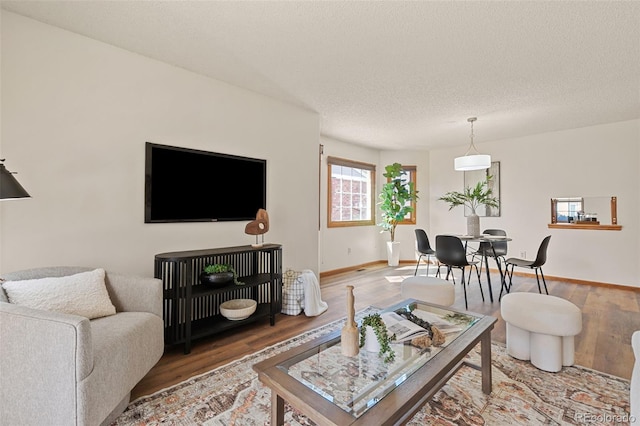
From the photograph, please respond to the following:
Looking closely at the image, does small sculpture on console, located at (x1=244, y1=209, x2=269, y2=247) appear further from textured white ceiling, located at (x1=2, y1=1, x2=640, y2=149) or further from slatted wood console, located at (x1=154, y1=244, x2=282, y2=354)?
textured white ceiling, located at (x1=2, y1=1, x2=640, y2=149)

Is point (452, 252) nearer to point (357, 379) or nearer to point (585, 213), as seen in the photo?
point (585, 213)

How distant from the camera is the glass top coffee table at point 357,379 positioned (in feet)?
3.29

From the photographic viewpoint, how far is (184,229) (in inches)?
107

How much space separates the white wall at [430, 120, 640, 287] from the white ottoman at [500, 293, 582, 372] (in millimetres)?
3310

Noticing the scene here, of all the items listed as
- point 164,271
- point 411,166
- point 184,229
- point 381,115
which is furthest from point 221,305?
point 411,166

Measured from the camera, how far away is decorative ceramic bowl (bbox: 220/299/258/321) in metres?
2.55

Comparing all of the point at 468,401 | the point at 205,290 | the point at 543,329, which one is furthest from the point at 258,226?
the point at 543,329

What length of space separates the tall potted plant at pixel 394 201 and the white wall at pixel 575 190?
1484 millimetres

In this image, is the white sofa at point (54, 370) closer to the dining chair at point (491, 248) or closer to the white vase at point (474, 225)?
the white vase at point (474, 225)

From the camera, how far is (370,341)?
141 cm

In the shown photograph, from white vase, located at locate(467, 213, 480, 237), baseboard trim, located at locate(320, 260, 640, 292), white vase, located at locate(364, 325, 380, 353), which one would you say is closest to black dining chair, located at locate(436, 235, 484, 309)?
white vase, located at locate(467, 213, 480, 237)

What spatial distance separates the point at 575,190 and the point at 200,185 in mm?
5404

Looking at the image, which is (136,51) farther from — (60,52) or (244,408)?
(244,408)

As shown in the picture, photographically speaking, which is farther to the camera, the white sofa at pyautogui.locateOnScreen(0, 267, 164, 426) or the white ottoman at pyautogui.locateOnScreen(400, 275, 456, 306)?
the white ottoman at pyautogui.locateOnScreen(400, 275, 456, 306)
